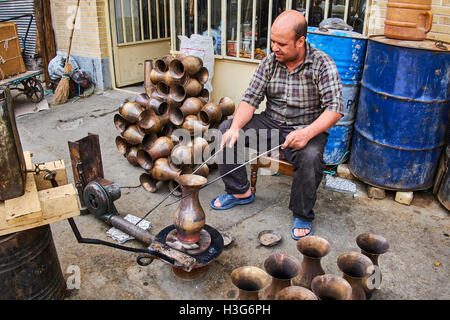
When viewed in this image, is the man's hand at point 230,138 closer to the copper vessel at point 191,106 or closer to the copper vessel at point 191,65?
the copper vessel at point 191,106

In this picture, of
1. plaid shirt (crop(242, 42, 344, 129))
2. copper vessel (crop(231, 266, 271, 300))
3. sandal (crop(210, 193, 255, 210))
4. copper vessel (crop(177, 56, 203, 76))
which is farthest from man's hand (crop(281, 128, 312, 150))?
copper vessel (crop(177, 56, 203, 76))

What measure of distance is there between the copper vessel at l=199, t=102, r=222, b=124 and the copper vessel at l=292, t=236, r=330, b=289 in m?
2.11

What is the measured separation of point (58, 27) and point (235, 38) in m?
4.12

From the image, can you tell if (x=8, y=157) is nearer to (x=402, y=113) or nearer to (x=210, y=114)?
(x=210, y=114)

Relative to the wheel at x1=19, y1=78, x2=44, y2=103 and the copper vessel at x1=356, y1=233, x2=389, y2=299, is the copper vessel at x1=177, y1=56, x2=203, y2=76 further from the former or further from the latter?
the wheel at x1=19, y1=78, x2=44, y2=103

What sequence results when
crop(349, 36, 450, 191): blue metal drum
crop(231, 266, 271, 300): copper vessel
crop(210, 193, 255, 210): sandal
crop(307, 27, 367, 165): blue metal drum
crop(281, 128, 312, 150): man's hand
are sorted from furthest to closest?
crop(307, 27, 367, 165): blue metal drum, crop(210, 193, 255, 210): sandal, crop(349, 36, 450, 191): blue metal drum, crop(281, 128, 312, 150): man's hand, crop(231, 266, 271, 300): copper vessel

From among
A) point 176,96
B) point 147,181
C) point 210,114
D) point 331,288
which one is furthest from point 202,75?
point 331,288

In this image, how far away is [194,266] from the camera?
2.57m

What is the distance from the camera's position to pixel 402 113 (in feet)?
11.6

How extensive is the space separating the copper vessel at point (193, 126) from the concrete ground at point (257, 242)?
0.54 m

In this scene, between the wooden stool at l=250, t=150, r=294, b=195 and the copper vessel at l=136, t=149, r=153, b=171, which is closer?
the wooden stool at l=250, t=150, r=294, b=195

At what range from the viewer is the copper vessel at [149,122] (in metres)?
4.12

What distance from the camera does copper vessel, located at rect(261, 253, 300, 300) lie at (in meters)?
2.29

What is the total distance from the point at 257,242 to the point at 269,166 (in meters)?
1.26
